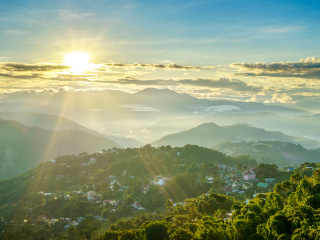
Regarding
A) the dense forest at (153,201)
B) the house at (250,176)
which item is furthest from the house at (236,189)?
the house at (250,176)

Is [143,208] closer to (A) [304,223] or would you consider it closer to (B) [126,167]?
(B) [126,167]

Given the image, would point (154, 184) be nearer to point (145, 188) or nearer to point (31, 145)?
point (145, 188)

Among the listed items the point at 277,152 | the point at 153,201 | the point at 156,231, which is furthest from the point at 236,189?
the point at 277,152

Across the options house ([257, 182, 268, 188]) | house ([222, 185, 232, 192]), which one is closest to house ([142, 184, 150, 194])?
house ([222, 185, 232, 192])

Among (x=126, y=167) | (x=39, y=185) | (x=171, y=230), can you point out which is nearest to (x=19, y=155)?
(x=39, y=185)

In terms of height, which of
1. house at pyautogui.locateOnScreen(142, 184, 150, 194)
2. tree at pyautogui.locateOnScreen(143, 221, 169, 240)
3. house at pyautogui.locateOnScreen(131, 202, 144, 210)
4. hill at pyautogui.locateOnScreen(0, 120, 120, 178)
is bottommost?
hill at pyautogui.locateOnScreen(0, 120, 120, 178)

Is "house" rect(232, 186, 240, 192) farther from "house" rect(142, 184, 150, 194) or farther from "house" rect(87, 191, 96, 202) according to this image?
"house" rect(87, 191, 96, 202)
